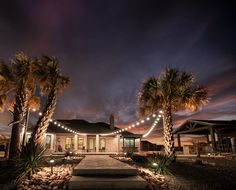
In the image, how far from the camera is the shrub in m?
7.87

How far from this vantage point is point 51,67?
44.5 feet

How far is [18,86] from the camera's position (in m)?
15.2

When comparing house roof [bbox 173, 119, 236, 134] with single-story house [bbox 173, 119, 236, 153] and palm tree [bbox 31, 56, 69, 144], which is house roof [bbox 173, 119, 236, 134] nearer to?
single-story house [bbox 173, 119, 236, 153]

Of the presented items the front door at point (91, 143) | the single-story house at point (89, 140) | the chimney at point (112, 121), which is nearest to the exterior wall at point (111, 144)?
the single-story house at point (89, 140)

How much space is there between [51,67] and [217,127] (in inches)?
705

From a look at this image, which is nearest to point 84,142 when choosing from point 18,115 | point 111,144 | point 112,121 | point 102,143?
point 102,143

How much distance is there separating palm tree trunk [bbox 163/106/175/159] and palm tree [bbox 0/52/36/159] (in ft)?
34.2

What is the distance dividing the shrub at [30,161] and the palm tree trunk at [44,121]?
221cm

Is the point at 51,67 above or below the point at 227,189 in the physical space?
above

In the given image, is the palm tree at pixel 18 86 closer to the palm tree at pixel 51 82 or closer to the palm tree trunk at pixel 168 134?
the palm tree at pixel 51 82

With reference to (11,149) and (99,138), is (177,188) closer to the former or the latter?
(11,149)

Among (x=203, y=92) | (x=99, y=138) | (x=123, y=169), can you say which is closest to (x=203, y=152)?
(x=203, y=92)

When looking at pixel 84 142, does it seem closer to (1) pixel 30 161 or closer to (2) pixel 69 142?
(2) pixel 69 142

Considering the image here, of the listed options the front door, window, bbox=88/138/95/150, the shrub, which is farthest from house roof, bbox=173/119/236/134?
the shrub
